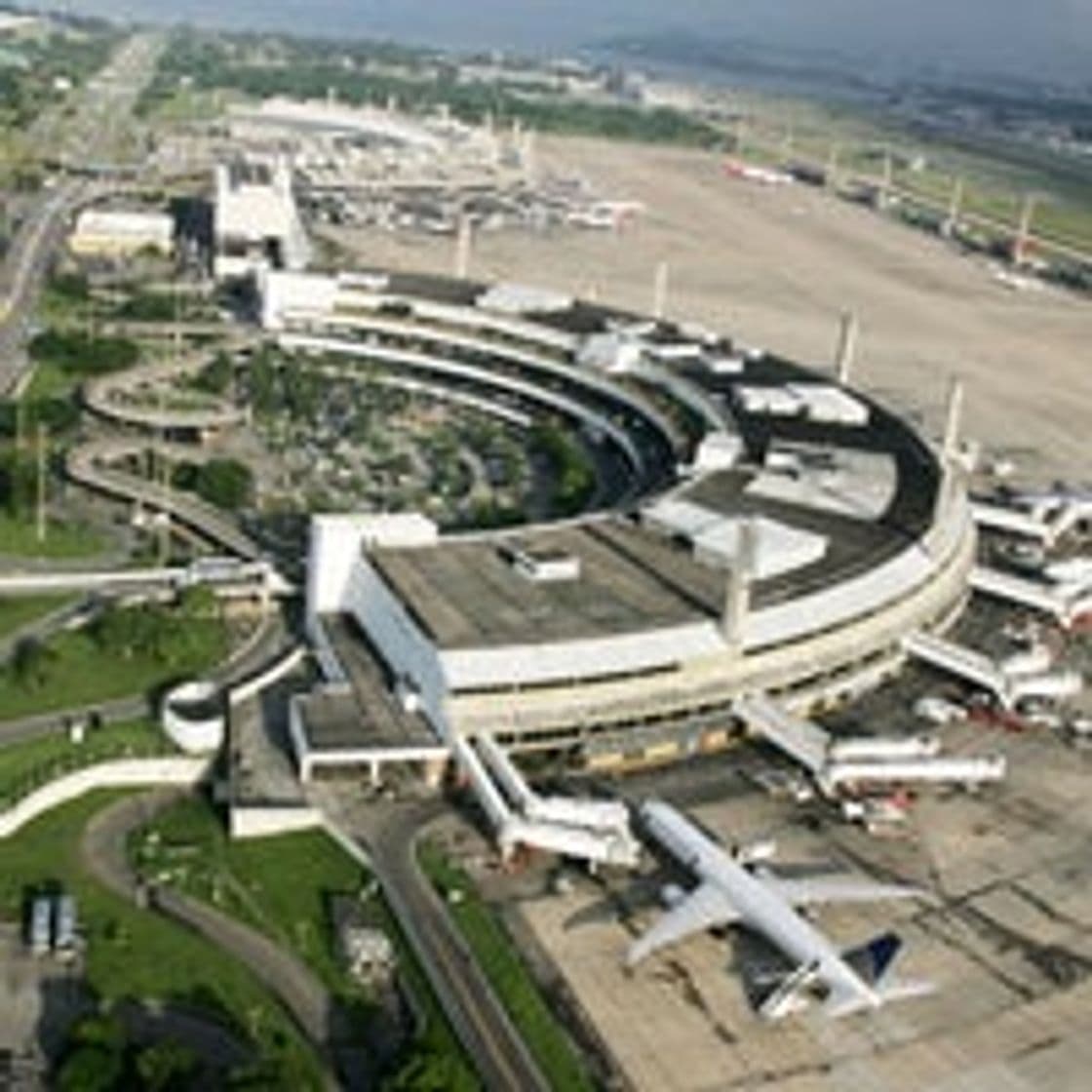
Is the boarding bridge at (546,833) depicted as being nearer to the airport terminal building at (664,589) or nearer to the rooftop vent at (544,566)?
the airport terminal building at (664,589)

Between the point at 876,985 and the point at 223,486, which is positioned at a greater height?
the point at 876,985

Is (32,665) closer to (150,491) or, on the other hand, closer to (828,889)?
(150,491)

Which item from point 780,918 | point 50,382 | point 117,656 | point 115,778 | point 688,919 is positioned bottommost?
point 50,382

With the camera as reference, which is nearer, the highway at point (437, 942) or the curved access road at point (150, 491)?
the highway at point (437, 942)

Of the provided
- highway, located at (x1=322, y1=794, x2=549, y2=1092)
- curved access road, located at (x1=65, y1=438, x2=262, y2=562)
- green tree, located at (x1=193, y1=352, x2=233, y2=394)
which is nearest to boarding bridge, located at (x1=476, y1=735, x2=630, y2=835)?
highway, located at (x1=322, y1=794, x2=549, y2=1092)

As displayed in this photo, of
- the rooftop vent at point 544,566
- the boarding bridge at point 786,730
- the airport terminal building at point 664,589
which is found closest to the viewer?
the airport terminal building at point 664,589

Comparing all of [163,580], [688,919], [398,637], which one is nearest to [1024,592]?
[398,637]

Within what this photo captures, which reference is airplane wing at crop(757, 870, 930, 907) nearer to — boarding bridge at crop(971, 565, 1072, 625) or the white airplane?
the white airplane

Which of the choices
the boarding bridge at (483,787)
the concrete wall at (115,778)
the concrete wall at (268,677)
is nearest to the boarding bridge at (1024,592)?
the boarding bridge at (483,787)
